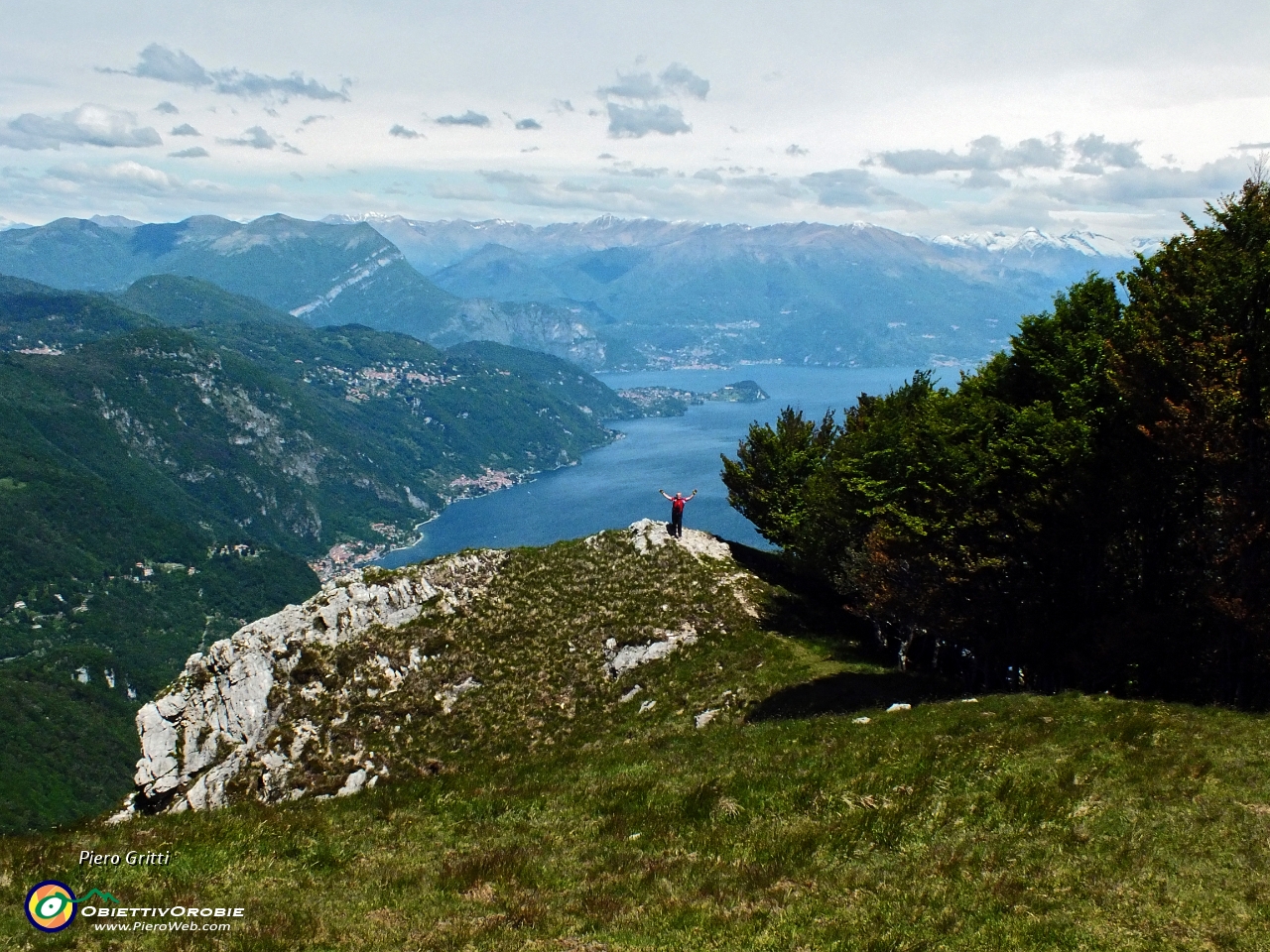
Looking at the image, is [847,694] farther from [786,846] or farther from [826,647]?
[786,846]

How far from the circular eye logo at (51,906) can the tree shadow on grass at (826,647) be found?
2312 centimetres

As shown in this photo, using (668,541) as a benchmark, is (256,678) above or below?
below

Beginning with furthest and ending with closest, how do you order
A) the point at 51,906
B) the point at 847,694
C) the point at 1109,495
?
the point at 847,694 < the point at 1109,495 < the point at 51,906

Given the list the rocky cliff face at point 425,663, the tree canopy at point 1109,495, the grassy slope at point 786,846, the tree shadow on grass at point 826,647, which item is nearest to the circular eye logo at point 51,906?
the grassy slope at point 786,846

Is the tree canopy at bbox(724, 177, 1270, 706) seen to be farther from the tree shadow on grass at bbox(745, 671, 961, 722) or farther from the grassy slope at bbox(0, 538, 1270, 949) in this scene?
the grassy slope at bbox(0, 538, 1270, 949)

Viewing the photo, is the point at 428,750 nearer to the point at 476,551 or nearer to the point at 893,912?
the point at 476,551

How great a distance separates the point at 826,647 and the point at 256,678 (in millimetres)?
31766

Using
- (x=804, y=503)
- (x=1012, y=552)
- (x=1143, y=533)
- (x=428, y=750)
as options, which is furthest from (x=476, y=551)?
(x=1143, y=533)

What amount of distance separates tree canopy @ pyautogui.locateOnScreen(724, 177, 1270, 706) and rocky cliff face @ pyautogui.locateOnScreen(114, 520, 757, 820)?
11638 mm

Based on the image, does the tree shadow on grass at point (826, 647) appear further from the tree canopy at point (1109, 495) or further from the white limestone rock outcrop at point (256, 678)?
the white limestone rock outcrop at point (256, 678)

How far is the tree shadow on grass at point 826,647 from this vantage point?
34.4 m

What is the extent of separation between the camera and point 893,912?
13.7 metres

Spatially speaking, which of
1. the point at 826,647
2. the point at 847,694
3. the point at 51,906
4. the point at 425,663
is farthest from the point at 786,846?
the point at 425,663

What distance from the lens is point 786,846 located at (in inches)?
Answer: 663
